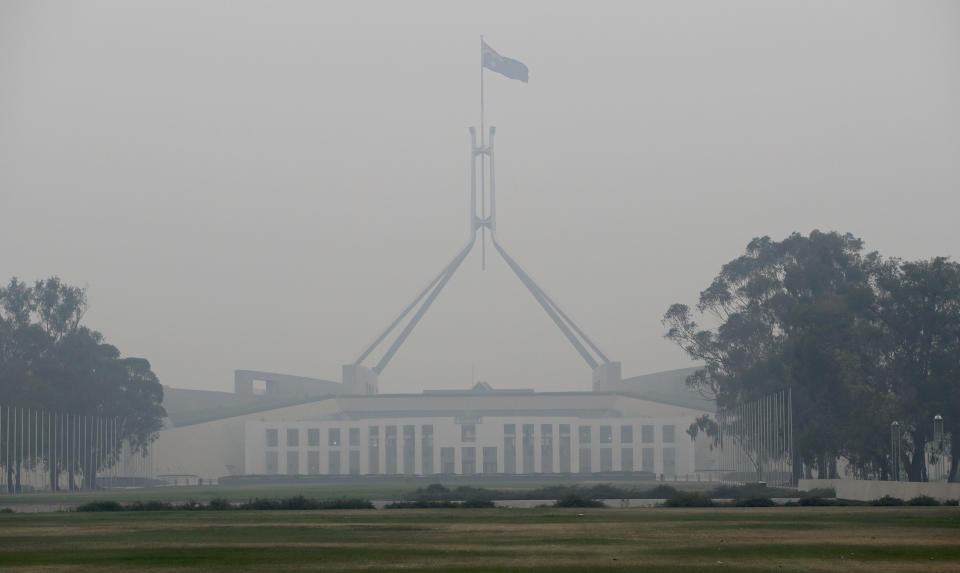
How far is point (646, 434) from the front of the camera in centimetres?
9669

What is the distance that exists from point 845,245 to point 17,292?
3945cm

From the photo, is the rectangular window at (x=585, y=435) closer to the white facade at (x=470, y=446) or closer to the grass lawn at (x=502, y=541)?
the white facade at (x=470, y=446)

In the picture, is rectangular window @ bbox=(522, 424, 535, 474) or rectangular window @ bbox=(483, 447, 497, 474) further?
rectangular window @ bbox=(483, 447, 497, 474)

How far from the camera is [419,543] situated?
20.7 metres

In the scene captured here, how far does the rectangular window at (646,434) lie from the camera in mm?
96500

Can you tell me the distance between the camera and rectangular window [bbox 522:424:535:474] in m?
97.6

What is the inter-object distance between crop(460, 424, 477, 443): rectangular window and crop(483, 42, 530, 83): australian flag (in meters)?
25.7

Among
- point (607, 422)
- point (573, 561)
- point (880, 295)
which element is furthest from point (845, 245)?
point (573, 561)

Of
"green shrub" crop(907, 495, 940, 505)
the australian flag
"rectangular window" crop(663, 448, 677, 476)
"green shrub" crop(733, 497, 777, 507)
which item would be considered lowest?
"rectangular window" crop(663, 448, 677, 476)

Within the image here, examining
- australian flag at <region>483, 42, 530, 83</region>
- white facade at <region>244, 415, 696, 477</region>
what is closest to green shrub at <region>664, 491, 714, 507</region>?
white facade at <region>244, 415, 696, 477</region>

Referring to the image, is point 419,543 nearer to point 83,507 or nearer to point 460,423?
point 83,507

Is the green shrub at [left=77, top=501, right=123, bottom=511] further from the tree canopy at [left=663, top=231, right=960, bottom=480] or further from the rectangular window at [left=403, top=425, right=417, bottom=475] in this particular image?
the rectangular window at [left=403, top=425, right=417, bottom=475]

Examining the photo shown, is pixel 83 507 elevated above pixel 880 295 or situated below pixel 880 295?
below

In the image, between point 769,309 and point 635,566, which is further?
point 769,309
